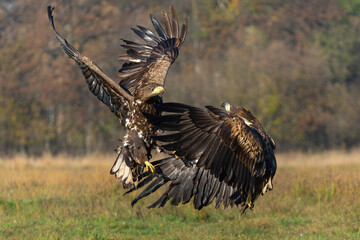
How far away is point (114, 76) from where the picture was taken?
31.5m

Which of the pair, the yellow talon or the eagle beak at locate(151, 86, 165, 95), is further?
the yellow talon

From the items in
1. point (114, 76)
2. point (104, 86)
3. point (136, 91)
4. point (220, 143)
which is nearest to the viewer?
point (220, 143)

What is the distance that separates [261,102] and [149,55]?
21.7 m

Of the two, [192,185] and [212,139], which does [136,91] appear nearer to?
[192,185]

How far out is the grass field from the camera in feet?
29.9

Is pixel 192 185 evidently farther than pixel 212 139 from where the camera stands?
Yes

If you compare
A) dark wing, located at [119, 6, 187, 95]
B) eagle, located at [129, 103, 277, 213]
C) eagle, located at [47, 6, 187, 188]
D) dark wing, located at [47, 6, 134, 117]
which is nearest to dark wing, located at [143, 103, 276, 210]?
eagle, located at [129, 103, 277, 213]

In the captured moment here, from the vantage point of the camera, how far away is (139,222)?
999 centimetres

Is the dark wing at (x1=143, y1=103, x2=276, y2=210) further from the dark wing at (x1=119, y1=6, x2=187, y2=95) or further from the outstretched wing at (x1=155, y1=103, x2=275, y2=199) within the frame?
the dark wing at (x1=119, y1=6, x2=187, y2=95)

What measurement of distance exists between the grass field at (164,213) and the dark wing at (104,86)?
208 centimetres

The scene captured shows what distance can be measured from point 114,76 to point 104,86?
23.1 m

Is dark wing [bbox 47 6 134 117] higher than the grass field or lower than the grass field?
higher

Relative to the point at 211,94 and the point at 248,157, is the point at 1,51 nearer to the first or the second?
the point at 211,94

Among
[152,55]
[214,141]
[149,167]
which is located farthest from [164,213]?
Result: [214,141]
